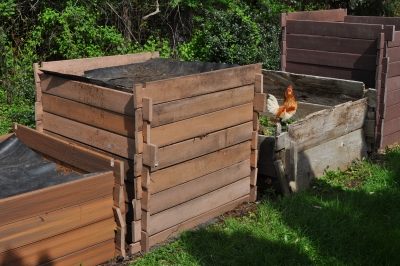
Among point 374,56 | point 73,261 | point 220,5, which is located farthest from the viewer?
point 220,5

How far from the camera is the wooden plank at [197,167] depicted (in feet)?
15.7

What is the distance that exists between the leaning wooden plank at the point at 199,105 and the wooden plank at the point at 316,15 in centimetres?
265

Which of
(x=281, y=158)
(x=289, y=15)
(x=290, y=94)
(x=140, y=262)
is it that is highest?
(x=289, y=15)

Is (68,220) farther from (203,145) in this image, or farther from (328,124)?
(328,124)

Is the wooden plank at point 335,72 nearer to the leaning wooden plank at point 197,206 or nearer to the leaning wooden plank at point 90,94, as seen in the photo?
the leaning wooden plank at point 197,206

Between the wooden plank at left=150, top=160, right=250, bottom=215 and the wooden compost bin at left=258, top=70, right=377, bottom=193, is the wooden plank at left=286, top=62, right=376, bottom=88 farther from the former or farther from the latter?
the wooden plank at left=150, top=160, right=250, bottom=215

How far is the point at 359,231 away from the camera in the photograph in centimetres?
505

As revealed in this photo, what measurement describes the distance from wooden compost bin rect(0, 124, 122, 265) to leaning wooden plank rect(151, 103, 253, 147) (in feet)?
1.36

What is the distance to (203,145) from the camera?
5.09 m

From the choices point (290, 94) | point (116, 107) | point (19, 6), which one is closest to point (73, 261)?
point (116, 107)

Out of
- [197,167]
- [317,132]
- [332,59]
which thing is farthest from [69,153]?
[332,59]

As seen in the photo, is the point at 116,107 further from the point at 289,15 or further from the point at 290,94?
the point at 289,15

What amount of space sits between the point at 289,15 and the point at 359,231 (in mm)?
3855

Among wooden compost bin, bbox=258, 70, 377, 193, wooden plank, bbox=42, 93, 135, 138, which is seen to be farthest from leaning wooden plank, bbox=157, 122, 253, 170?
wooden compost bin, bbox=258, 70, 377, 193
